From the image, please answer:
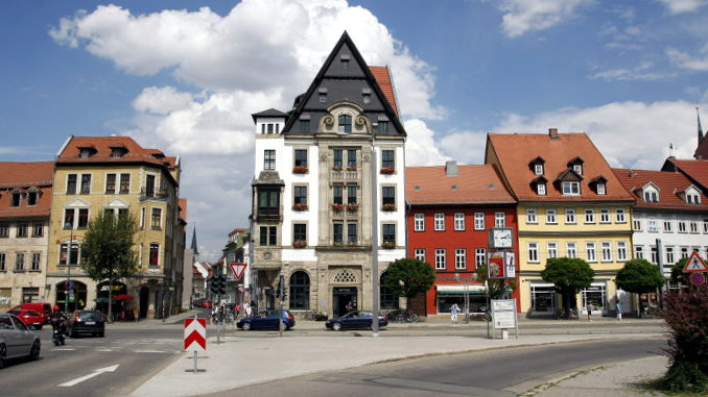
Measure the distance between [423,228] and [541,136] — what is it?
17.1 m

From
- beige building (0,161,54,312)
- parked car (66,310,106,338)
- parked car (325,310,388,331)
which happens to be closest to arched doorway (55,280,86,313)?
beige building (0,161,54,312)

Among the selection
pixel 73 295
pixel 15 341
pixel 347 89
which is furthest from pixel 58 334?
pixel 347 89

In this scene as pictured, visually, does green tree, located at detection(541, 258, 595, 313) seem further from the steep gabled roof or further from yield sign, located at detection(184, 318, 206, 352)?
yield sign, located at detection(184, 318, 206, 352)

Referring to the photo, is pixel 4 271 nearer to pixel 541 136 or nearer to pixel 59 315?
pixel 59 315

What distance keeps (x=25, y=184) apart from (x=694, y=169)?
65.6 meters

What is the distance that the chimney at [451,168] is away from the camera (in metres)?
58.6

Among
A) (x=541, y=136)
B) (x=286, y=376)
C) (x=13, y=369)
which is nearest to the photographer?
(x=286, y=376)

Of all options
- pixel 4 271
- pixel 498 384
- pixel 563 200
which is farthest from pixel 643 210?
pixel 4 271

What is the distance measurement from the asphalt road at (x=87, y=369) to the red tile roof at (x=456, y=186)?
31472 millimetres

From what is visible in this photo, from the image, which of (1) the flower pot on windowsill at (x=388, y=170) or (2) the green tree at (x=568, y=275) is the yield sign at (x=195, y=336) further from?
(2) the green tree at (x=568, y=275)

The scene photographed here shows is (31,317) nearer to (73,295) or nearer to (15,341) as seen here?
(73,295)

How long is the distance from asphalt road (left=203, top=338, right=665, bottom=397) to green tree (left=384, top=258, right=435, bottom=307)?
23.5 m

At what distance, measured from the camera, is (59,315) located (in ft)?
92.2

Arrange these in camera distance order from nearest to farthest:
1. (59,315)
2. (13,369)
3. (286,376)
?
(286,376) → (13,369) → (59,315)
